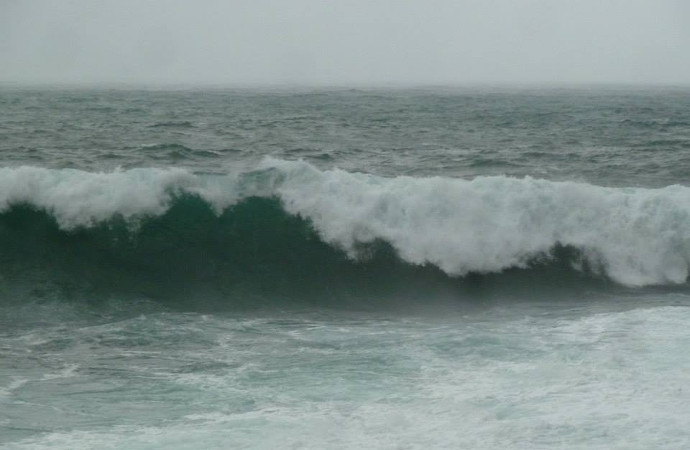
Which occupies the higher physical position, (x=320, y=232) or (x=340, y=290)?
(x=320, y=232)

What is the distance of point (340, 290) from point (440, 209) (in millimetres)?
2991

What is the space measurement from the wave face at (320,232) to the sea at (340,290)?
5 cm

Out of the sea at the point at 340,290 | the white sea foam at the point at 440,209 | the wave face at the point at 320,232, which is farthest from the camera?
the white sea foam at the point at 440,209

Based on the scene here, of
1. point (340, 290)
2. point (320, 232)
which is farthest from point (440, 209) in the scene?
point (340, 290)

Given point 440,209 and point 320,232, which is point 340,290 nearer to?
point 320,232

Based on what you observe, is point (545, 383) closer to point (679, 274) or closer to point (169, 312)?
point (169, 312)

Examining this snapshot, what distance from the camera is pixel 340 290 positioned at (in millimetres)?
15828

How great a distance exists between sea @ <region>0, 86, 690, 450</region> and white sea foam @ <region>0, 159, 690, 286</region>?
0.14ft

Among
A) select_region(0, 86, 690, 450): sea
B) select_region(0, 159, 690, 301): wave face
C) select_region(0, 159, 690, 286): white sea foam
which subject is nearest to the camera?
select_region(0, 86, 690, 450): sea

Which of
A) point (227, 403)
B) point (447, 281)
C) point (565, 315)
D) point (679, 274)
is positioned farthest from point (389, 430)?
point (679, 274)

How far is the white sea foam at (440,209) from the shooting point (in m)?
17.0

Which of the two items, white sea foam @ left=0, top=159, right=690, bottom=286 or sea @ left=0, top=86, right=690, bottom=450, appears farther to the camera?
white sea foam @ left=0, top=159, right=690, bottom=286

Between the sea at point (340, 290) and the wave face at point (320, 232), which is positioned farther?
the wave face at point (320, 232)

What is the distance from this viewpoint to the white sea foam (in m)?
17.0
